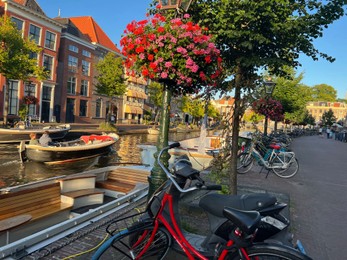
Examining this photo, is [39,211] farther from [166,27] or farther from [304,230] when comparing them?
[304,230]

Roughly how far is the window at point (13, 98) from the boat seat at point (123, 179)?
87.5 feet

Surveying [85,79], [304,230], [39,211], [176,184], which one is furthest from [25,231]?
Result: [85,79]

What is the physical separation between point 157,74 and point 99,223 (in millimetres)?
2266

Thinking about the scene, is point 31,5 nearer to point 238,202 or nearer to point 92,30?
point 92,30

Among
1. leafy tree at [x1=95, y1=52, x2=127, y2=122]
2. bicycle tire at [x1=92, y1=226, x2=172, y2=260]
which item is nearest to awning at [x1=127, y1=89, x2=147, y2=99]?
leafy tree at [x1=95, y1=52, x2=127, y2=122]

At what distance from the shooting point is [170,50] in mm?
3971

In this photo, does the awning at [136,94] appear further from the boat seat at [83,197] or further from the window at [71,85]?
the boat seat at [83,197]

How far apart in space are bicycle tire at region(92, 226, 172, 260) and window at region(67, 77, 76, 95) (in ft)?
128

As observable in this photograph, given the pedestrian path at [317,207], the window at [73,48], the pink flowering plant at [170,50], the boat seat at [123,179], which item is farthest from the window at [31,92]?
the pink flowering plant at [170,50]

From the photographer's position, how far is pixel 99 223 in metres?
4.53

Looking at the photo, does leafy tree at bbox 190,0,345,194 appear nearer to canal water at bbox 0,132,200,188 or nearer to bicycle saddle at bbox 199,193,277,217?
bicycle saddle at bbox 199,193,277,217

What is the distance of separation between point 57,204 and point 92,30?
4466 cm

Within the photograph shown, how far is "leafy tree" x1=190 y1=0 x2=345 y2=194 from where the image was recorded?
4066 millimetres

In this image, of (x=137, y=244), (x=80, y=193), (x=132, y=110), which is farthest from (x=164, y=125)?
(x=132, y=110)
